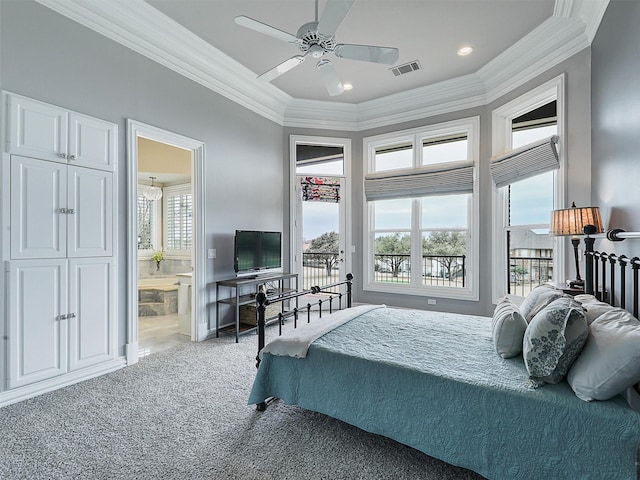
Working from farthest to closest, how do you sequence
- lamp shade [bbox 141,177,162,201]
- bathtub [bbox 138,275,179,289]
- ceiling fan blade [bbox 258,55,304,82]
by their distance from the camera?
lamp shade [bbox 141,177,162,201] → bathtub [bbox 138,275,179,289] → ceiling fan blade [bbox 258,55,304,82]

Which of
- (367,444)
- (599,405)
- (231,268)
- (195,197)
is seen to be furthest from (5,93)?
(599,405)

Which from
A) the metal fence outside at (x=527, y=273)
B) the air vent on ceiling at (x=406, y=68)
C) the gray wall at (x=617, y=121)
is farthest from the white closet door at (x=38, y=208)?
the metal fence outside at (x=527, y=273)

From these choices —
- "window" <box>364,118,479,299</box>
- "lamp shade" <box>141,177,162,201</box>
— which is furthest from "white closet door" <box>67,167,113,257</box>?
"window" <box>364,118,479,299</box>

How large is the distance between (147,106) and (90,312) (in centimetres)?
205

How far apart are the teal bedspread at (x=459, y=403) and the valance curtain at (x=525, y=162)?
7.55 feet

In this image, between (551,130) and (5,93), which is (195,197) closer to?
(5,93)

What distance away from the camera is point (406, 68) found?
162 inches

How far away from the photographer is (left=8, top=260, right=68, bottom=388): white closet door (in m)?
2.36

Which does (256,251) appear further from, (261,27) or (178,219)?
(178,219)

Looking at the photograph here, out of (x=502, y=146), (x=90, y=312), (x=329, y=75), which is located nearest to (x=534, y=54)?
(x=502, y=146)

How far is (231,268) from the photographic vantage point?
14.0ft

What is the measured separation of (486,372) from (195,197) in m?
3.41

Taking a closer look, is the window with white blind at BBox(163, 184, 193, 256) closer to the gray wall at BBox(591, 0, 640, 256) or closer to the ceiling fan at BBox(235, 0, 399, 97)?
the ceiling fan at BBox(235, 0, 399, 97)

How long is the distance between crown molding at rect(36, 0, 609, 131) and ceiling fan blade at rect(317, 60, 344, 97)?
149 centimetres
